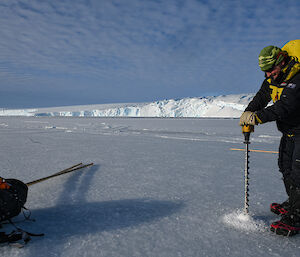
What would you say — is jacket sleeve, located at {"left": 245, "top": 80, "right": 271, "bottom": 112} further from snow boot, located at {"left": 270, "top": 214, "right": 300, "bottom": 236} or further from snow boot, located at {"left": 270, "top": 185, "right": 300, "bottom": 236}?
snow boot, located at {"left": 270, "top": 214, "right": 300, "bottom": 236}

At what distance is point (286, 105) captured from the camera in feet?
6.35

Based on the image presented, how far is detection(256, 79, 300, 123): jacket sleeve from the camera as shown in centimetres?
192

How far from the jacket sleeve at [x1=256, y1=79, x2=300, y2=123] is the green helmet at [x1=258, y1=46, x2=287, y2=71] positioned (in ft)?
0.82

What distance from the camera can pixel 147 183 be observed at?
141 inches

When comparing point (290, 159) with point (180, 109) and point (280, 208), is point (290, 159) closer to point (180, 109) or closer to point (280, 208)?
point (280, 208)

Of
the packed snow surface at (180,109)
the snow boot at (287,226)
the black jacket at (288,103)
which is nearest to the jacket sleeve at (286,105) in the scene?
the black jacket at (288,103)

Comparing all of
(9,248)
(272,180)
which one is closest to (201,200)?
(272,180)

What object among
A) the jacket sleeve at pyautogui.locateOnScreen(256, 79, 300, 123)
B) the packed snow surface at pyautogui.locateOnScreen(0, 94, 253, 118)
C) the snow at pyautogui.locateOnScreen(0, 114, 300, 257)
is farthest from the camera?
the packed snow surface at pyautogui.locateOnScreen(0, 94, 253, 118)

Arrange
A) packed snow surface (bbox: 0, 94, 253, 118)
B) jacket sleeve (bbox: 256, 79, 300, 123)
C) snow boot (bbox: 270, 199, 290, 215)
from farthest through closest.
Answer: packed snow surface (bbox: 0, 94, 253, 118) < snow boot (bbox: 270, 199, 290, 215) < jacket sleeve (bbox: 256, 79, 300, 123)

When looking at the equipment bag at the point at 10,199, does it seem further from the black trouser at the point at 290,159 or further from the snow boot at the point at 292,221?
the black trouser at the point at 290,159

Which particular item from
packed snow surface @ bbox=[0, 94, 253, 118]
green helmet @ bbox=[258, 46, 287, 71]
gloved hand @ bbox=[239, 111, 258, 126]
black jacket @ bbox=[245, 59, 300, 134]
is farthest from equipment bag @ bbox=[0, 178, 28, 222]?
packed snow surface @ bbox=[0, 94, 253, 118]

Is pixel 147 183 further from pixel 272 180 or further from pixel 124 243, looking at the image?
pixel 272 180

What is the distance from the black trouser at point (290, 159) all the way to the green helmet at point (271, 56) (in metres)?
0.75

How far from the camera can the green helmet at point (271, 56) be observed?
2.02 m
